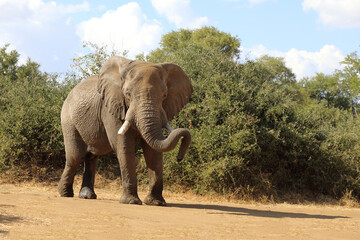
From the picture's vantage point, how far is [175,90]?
9.29 meters

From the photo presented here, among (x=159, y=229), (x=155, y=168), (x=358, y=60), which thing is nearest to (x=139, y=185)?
(x=155, y=168)

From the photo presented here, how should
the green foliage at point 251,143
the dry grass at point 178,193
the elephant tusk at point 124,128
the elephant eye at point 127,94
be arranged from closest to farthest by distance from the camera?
the elephant tusk at point 124,128 → the elephant eye at point 127,94 → the dry grass at point 178,193 → the green foliage at point 251,143

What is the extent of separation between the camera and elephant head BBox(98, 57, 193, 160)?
798cm

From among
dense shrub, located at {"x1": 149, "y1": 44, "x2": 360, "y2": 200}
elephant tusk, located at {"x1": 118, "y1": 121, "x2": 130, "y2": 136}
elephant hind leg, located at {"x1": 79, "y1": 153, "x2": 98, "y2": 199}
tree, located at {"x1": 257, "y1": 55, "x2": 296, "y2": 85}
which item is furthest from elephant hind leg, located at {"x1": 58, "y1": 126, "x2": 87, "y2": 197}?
tree, located at {"x1": 257, "y1": 55, "x2": 296, "y2": 85}

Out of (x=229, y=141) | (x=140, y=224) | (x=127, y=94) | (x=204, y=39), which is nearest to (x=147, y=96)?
(x=127, y=94)

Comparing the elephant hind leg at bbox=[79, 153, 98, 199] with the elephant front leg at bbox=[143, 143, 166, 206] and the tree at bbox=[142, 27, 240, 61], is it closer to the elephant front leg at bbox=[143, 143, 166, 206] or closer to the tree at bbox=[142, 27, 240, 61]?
the elephant front leg at bbox=[143, 143, 166, 206]

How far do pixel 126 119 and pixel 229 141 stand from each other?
4.46m

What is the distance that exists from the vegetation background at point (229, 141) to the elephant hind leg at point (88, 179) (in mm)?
2907

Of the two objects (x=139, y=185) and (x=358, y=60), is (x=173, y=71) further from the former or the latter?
(x=358, y=60)

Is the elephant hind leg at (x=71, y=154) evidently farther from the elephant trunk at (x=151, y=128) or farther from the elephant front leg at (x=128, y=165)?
the elephant trunk at (x=151, y=128)

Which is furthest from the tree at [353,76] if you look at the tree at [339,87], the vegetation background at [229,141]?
the vegetation background at [229,141]

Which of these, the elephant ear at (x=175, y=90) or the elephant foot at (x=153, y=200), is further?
the elephant ear at (x=175, y=90)

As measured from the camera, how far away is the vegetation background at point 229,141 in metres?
12.3

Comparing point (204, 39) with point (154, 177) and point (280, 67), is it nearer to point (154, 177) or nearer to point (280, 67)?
point (280, 67)
